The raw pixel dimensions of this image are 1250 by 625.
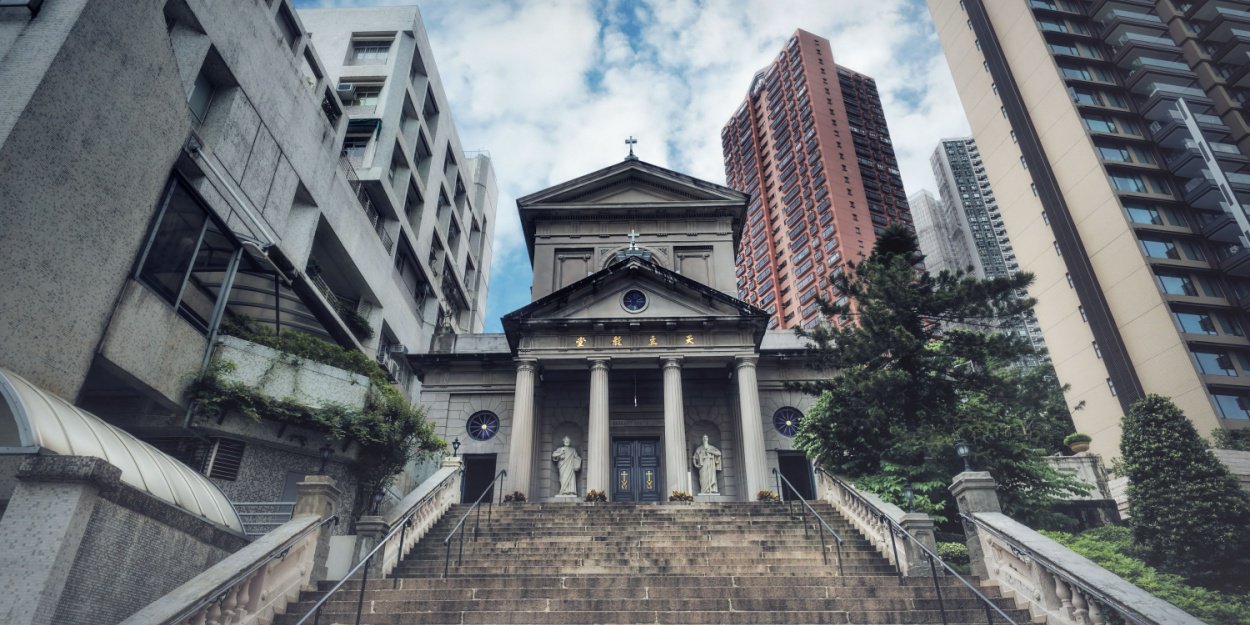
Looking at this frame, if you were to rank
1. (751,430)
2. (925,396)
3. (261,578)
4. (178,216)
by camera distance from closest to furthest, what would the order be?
(261,578) → (178,216) → (925,396) → (751,430)

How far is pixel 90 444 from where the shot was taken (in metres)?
9.41

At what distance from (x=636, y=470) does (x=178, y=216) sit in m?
15.8

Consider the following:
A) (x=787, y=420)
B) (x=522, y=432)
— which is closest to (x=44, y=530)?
(x=522, y=432)

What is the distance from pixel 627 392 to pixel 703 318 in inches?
184

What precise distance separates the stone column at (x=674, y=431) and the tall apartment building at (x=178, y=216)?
352 inches

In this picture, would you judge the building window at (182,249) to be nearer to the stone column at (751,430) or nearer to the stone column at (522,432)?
the stone column at (522,432)

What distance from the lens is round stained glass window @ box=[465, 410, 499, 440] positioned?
82.2 ft

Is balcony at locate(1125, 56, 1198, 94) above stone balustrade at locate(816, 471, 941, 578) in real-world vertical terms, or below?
above

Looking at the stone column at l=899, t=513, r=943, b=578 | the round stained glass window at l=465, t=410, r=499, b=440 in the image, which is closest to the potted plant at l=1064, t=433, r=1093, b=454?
the stone column at l=899, t=513, r=943, b=578

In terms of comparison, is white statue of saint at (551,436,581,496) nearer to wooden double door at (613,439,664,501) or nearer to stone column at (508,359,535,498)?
stone column at (508,359,535,498)

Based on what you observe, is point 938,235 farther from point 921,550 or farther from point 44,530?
point 44,530

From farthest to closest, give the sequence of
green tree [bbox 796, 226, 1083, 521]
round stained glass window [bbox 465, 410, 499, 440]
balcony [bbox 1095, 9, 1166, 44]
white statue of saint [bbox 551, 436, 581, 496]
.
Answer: balcony [bbox 1095, 9, 1166, 44] < round stained glass window [bbox 465, 410, 499, 440] < white statue of saint [bbox 551, 436, 581, 496] < green tree [bbox 796, 226, 1083, 521]

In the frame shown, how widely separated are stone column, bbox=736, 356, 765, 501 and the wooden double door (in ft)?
10.4

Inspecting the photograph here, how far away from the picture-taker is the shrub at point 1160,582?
14.3 m
